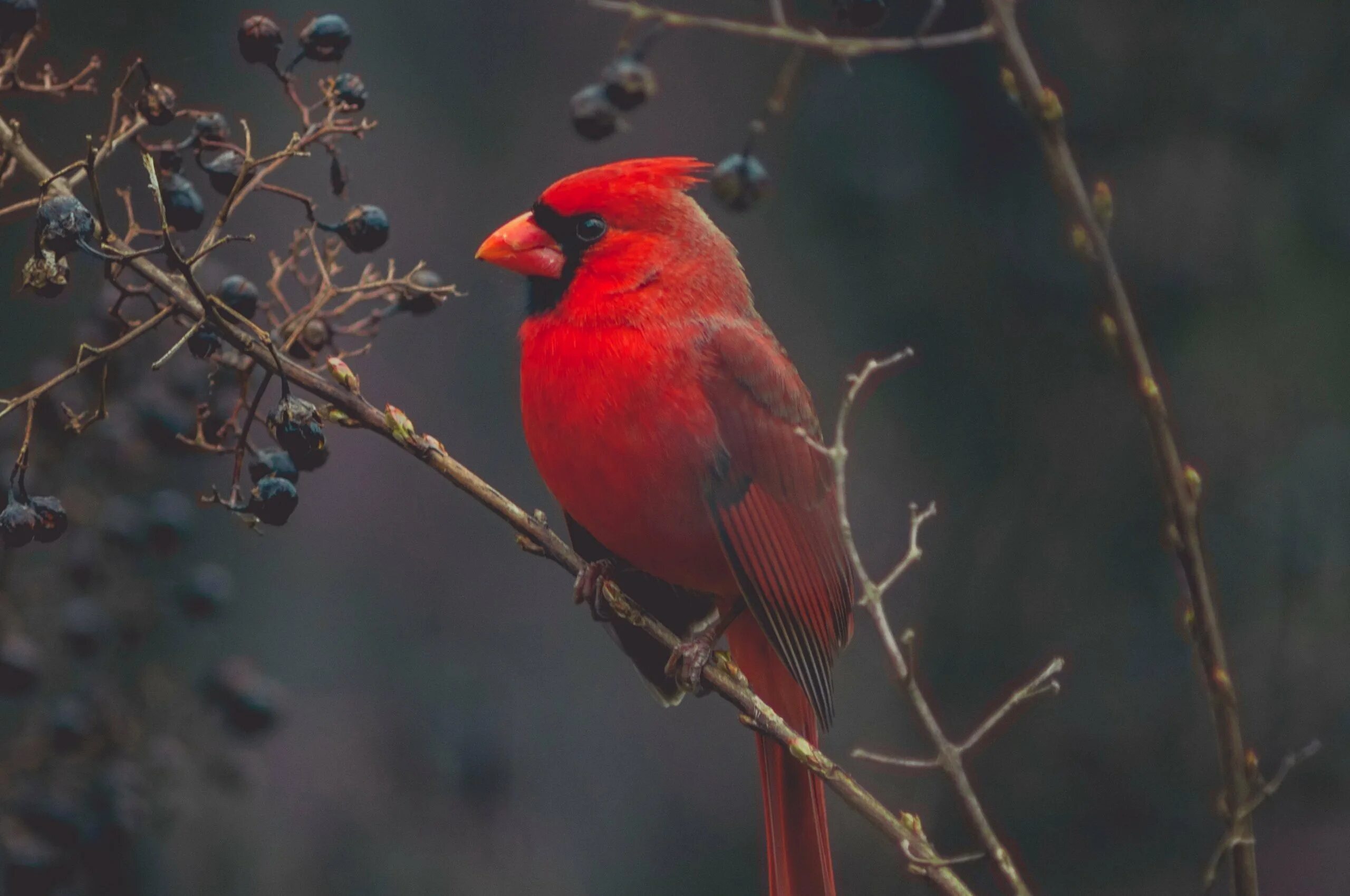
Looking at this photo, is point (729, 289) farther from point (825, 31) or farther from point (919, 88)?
point (919, 88)

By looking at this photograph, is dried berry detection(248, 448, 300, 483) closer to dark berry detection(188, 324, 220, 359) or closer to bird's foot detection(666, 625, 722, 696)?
dark berry detection(188, 324, 220, 359)

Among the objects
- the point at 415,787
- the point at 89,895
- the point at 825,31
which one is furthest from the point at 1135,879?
the point at 825,31

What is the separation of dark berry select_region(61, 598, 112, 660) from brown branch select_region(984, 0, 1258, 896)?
104 centimetres

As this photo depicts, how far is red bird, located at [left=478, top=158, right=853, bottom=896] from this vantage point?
1461 mm

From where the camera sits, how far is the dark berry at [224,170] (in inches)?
47.1

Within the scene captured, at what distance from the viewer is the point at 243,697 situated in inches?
61.9

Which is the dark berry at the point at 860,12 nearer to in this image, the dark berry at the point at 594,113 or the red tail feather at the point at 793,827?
the dark berry at the point at 594,113

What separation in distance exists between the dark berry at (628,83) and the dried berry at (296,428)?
1.10 ft

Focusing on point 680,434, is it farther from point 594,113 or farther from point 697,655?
point 594,113

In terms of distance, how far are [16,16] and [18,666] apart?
63 centimetres

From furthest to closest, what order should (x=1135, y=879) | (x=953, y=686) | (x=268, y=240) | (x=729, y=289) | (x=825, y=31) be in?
(x=268, y=240) < (x=953, y=686) < (x=1135, y=879) < (x=729, y=289) < (x=825, y=31)

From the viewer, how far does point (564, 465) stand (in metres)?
1.46

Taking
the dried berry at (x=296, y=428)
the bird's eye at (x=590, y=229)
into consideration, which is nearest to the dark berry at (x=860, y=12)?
the dried berry at (x=296, y=428)

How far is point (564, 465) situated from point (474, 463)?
1.07 metres
